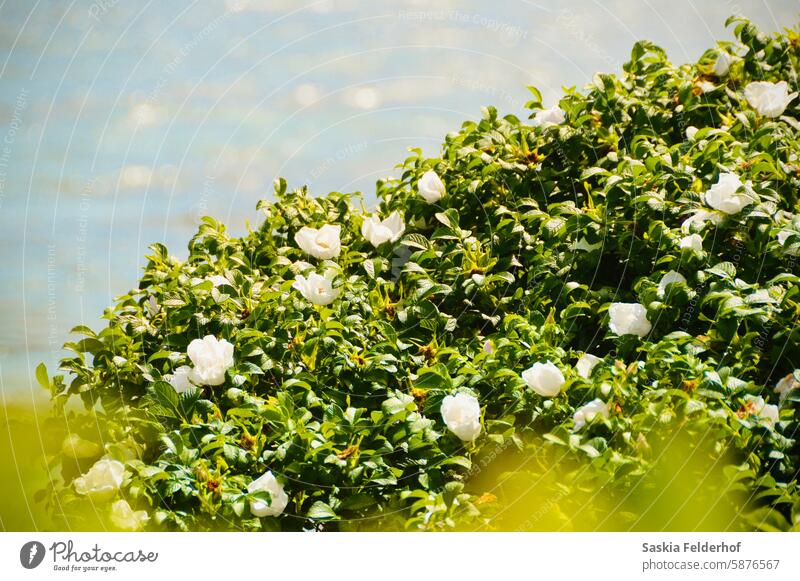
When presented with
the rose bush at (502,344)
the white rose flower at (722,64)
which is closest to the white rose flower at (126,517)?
the rose bush at (502,344)

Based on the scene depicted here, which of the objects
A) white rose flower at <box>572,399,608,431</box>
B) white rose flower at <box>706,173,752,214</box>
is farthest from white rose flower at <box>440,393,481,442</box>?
white rose flower at <box>706,173,752,214</box>

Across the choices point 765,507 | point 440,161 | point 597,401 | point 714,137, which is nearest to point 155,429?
point 597,401

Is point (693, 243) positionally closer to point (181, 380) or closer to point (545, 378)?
point (545, 378)

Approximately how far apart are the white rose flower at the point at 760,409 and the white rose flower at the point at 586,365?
0.39 meters

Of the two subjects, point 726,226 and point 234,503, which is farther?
point 726,226

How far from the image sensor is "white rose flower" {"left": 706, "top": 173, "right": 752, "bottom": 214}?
7.72ft

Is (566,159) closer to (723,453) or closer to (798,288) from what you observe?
(798,288)

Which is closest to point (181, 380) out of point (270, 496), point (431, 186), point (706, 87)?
point (270, 496)

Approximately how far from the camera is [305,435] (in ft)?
6.88

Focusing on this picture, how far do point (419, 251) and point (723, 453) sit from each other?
49.1 inches

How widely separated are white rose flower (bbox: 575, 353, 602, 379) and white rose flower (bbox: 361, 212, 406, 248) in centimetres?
95

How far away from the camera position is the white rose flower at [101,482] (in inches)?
81.7

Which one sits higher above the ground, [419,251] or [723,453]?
[419,251]

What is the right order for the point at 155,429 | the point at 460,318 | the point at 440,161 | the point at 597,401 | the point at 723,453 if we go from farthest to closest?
the point at 440,161 → the point at 460,318 → the point at 155,429 → the point at 597,401 → the point at 723,453
